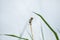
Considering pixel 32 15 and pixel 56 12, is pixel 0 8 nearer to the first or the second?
pixel 32 15

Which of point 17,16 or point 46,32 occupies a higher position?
point 17,16

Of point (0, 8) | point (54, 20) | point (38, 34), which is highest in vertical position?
point (0, 8)

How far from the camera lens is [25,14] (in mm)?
874

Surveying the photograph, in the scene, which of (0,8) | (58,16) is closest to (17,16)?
(0,8)

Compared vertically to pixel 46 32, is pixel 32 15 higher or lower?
higher

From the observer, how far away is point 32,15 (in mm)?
879

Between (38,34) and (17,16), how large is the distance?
0.24 metres

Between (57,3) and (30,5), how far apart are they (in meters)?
0.25

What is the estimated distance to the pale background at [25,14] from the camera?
0.84 meters

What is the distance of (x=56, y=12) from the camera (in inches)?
36.2

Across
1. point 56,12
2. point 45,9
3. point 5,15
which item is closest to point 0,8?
point 5,15

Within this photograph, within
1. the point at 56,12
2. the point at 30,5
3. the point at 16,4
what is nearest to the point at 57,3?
the point at 56,12

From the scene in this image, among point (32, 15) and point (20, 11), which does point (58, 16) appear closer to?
point (32, 15)

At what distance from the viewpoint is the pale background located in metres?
0.84
